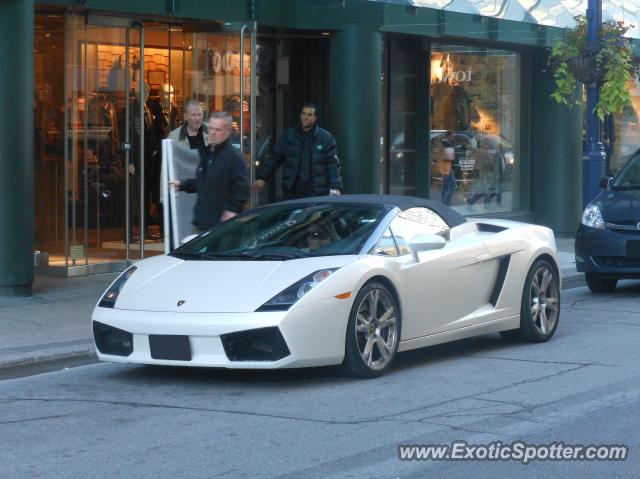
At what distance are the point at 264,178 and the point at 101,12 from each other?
9.18 ft

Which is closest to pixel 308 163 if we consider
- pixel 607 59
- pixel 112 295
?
pixel 607 59

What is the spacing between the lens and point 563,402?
25.4ft

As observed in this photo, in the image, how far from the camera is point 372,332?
8.42 metres

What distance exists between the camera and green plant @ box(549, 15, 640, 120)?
16828mm

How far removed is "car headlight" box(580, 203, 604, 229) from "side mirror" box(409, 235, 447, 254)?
5109mm

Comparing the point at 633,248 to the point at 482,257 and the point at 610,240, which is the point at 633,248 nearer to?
the point at 610,240

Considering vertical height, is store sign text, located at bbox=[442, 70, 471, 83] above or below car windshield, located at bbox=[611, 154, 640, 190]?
above

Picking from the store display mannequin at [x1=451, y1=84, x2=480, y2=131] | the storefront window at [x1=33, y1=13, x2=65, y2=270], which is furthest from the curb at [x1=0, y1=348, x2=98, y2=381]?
the store display mannequin at [x1=451, y1=84, x2=480, y2=131]

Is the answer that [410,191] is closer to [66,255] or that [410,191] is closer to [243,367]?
[66,255]

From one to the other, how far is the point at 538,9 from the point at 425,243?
11.5 m

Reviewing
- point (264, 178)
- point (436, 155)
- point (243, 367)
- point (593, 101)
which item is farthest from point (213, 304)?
point (436, 155)

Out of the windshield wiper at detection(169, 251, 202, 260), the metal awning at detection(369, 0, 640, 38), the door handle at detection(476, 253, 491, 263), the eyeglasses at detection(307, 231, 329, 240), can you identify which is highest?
the metal awning at detection(369, 0, 640, 38)

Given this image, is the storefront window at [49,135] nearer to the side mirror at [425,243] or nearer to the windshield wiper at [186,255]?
the windshield wiper at [186,255]

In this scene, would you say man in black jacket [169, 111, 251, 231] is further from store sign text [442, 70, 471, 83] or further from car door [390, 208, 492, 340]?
store sign text [442, 70, 471, 83]
